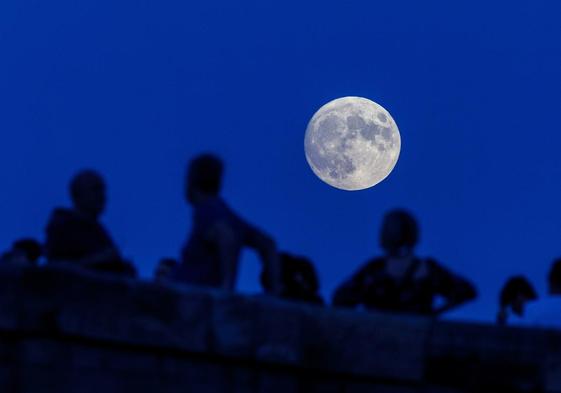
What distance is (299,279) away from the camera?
22.7ft

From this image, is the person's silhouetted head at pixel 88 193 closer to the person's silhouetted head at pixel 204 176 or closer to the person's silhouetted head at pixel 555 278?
the person's silhouetted head at pixel 204 176

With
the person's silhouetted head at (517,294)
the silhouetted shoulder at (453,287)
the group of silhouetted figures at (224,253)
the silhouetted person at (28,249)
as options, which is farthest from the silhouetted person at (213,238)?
the person's silhouetted head at (517,294)

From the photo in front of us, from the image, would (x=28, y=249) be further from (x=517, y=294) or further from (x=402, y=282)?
(x=517, y=294)

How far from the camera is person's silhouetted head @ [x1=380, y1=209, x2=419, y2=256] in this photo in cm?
624

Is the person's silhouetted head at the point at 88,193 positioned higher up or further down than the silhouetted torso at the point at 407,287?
higher up

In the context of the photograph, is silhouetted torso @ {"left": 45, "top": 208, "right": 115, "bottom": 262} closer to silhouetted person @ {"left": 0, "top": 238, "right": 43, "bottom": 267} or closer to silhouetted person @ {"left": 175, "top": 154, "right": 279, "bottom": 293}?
silhouetted person @ {"left": 175, "top": 154, "right": 279, "bottom": 293}

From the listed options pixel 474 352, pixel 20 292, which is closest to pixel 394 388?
pixel 474 352

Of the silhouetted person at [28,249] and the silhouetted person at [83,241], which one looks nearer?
the silhouetted person at [83,241]

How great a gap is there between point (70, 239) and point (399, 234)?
158 centimetres

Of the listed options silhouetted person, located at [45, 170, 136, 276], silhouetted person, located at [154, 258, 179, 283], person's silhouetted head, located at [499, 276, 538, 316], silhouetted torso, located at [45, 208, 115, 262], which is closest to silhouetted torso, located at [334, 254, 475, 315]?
person's silhouetted head, located at [499, 276, 538, 316]

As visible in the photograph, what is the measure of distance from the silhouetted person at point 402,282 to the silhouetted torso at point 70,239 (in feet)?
3.98

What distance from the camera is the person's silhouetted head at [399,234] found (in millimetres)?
6238

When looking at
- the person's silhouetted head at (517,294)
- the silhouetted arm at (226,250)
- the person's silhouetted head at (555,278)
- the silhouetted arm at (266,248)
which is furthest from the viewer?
the person's silhouetted head at (517,294)

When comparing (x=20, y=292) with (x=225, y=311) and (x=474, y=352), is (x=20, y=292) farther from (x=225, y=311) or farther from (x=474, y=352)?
(x=474, y=352)
